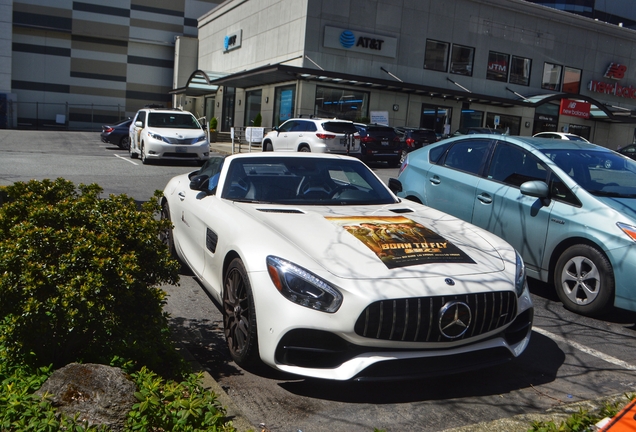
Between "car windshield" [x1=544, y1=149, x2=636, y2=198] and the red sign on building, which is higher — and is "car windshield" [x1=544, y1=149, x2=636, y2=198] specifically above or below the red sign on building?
below

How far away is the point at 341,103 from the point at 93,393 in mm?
29002

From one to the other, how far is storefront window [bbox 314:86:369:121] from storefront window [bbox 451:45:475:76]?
23.0 feet

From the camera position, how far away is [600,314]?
5.54 meters

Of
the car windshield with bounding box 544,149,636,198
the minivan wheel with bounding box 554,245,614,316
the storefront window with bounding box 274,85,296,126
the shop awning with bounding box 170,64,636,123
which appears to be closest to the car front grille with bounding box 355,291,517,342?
the minivan wheel with bounding box 554,245,614,316

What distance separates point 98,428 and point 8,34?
167 feet

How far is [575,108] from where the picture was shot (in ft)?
125

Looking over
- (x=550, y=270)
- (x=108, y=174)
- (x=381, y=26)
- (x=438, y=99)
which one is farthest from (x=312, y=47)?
(x=550, y=270)

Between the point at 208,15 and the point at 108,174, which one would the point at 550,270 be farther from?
the point at 208,15

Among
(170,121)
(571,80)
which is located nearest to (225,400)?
(170,121)

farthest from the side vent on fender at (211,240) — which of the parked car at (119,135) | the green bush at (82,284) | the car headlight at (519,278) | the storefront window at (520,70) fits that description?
the storefront window at (520,70)

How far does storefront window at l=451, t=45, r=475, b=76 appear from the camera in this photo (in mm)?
35188

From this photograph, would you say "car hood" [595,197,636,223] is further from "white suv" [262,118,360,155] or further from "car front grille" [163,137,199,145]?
"white suv" [262,118,360,155]

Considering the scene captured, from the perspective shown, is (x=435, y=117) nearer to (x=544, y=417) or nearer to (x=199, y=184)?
(x=199, y=184)

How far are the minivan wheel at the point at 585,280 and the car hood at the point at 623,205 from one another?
0.42 metres
